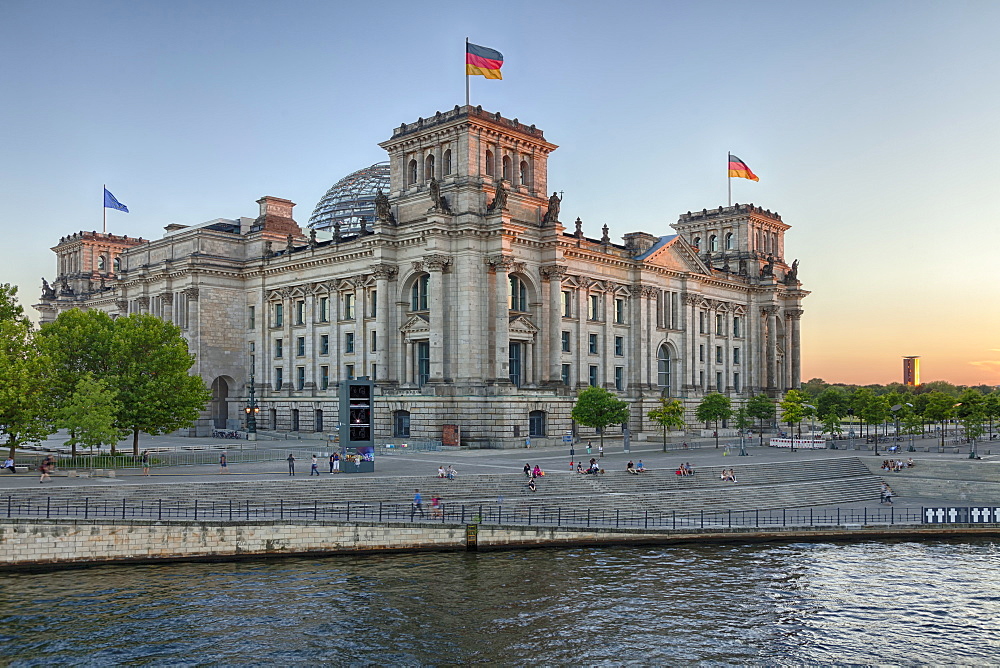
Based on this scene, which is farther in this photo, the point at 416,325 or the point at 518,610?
the point at 416,325

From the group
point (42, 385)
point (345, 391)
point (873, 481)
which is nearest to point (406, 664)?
point (345, 391)

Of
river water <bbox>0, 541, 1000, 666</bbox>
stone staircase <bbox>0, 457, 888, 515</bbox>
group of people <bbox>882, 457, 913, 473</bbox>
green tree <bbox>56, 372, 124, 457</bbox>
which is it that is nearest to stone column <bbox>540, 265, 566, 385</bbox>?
stone staircase <bbox>0, 457, 888, 515</bbox>

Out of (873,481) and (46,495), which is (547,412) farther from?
(46,495)

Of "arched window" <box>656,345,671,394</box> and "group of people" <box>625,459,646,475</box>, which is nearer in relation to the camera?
"group of people" <box>625,459,646,475</box>

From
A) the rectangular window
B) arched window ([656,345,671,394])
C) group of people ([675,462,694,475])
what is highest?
the rectangular window

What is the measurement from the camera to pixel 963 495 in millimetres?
58500

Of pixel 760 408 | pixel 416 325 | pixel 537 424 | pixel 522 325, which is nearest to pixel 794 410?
pixel 760 408

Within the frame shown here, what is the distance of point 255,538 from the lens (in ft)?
129

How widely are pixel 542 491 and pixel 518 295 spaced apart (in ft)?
111

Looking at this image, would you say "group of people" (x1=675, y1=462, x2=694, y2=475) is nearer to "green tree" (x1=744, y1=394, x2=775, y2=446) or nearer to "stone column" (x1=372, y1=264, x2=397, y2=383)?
"stone column" (x1=372, y1=264, x2=397, y2=383)

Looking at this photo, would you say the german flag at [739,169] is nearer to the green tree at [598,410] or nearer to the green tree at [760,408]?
the green tree at [760,408]

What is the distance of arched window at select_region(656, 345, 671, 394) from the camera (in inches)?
3858

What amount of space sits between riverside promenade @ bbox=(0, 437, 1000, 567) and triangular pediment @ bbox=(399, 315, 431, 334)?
1745 cm

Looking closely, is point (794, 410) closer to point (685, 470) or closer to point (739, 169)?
point (739, 169)
